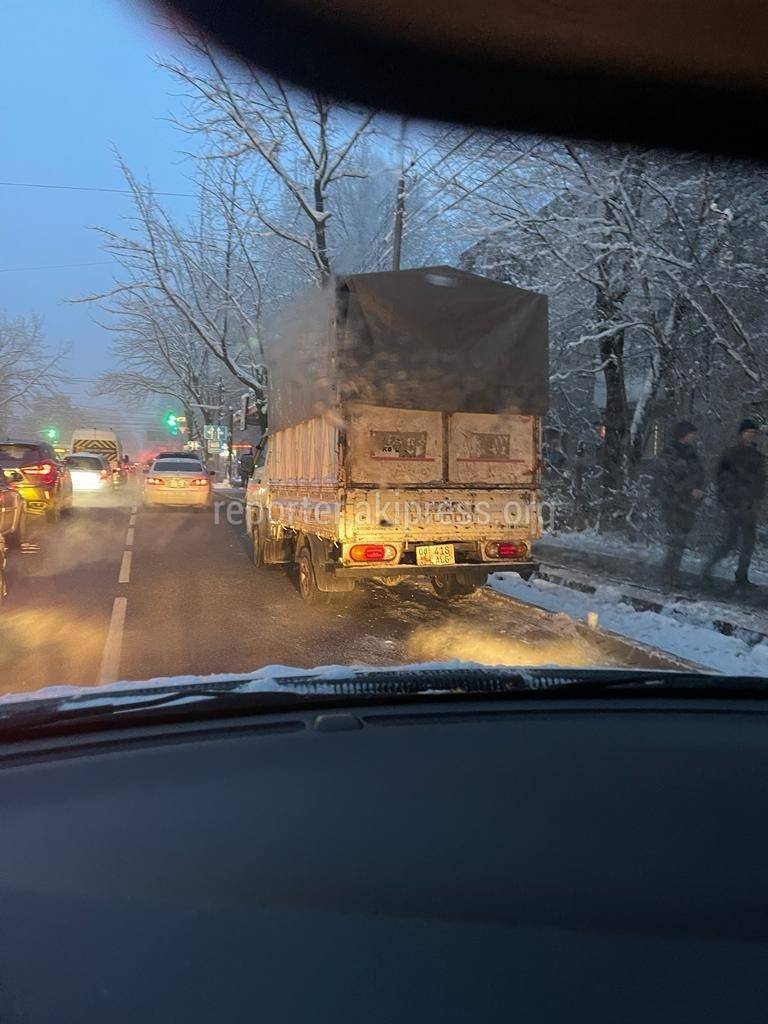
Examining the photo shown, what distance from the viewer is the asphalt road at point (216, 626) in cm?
705

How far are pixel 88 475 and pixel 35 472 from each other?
1249 centimetres

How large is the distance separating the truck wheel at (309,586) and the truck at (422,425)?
19cm

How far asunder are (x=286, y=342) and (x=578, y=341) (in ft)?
22.2

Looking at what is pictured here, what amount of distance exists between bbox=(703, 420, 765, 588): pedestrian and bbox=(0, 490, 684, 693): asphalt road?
2.84 m

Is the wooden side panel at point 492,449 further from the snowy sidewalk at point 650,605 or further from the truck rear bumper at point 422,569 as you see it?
the snowy sidewalk at point 650,605

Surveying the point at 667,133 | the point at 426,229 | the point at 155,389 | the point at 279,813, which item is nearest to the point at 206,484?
the point at 426,229

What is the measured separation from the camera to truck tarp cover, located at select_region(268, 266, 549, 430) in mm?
8352

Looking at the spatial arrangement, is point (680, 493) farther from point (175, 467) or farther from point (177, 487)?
point (175, 467)

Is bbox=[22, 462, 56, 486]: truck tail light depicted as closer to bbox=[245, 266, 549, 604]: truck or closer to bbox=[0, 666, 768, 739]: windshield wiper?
bbox=[245, 266, 549, 604]: truck

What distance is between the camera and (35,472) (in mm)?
18156

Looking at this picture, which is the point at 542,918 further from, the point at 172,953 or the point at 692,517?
the point at 692,517

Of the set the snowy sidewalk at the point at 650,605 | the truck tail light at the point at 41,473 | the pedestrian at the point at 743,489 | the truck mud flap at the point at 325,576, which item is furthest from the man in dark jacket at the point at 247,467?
the pedestrian at the point at 743,489

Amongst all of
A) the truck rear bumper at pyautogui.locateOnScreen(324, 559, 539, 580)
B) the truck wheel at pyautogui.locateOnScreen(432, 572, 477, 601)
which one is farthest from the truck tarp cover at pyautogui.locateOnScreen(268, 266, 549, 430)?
the truck wheel at pyautogui.locateOnScreen(432, 572, 477, 601)

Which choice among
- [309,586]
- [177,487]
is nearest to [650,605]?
[309,586]
